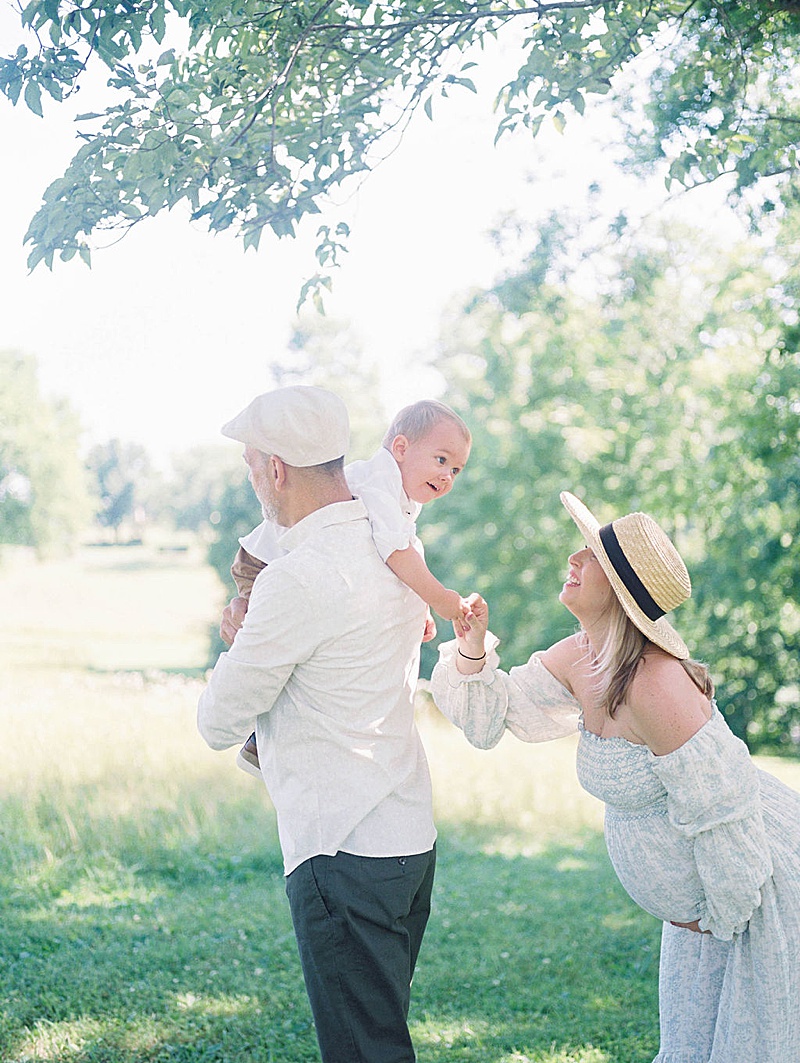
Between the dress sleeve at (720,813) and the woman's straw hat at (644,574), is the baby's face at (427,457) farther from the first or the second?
the dress sleeve at (720,813)

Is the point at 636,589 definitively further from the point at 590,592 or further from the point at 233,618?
the point at 233,618

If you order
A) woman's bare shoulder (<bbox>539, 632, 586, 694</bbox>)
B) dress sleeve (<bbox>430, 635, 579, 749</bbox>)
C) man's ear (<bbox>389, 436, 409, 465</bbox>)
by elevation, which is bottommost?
dress sleeve (<bbox>430, 635, 579, 749</bbox>)

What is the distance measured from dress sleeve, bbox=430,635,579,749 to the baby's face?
0.43m

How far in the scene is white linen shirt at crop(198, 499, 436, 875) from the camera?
2404 mm

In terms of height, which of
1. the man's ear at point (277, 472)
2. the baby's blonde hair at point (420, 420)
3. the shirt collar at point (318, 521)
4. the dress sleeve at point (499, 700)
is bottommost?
the dress sleeve at point (499, 700)

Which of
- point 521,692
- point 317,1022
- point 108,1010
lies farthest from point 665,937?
point 108,1010

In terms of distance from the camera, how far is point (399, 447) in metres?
2.95

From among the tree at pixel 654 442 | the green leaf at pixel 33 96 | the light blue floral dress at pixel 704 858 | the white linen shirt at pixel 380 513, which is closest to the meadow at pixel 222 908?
the light blue floral dress at pixel 704 858

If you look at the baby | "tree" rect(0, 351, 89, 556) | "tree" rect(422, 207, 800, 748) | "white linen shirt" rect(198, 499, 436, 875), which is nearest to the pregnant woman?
the baby

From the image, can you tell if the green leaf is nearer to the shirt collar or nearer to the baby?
the baby

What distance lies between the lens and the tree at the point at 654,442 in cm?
981

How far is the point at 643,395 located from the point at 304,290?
13238mm

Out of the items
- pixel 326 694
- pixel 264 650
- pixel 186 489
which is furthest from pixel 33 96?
pixel 186 489

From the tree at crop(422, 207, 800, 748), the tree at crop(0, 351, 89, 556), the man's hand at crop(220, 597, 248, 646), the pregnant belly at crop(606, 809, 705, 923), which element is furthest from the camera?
the tree at crop(0, 351, 89, 556)
